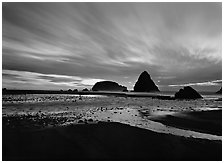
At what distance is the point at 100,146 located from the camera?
575 centimetres

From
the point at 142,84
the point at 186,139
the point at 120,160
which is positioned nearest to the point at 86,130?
the point at 120,160

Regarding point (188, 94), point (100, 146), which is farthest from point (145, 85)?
point (100, 146)

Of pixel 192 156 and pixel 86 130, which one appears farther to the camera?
pixel 86 130

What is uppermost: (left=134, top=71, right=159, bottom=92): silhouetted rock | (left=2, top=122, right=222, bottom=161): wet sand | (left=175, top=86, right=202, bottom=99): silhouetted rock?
(left=134, top=71, right=159, bottom=92): silhouetted rock

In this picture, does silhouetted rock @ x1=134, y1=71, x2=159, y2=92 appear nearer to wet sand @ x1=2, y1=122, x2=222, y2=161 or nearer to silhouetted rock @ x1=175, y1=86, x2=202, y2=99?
silhouetted rock @ x1=175, y1=86, x2=202, y2=99

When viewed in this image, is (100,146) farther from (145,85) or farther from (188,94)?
(145,85)

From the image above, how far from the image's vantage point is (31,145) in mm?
5629

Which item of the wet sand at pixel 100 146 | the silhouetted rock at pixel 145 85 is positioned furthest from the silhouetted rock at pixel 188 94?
the silhouetted rock at pixel 145 85

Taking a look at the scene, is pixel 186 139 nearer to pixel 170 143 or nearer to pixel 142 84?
pixel 170 143

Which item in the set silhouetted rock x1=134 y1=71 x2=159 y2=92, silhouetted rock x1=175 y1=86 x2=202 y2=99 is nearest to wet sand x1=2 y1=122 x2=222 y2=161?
silhouetted rock x1=175 y1=86 x2=202 y2=99

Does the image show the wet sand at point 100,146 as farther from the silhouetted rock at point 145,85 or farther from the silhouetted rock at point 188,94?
the silhouetted rock at point 145,85

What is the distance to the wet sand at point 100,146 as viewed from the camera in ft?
16.8

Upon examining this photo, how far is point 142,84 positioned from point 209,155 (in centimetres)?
14015

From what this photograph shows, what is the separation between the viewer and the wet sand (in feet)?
16.8
